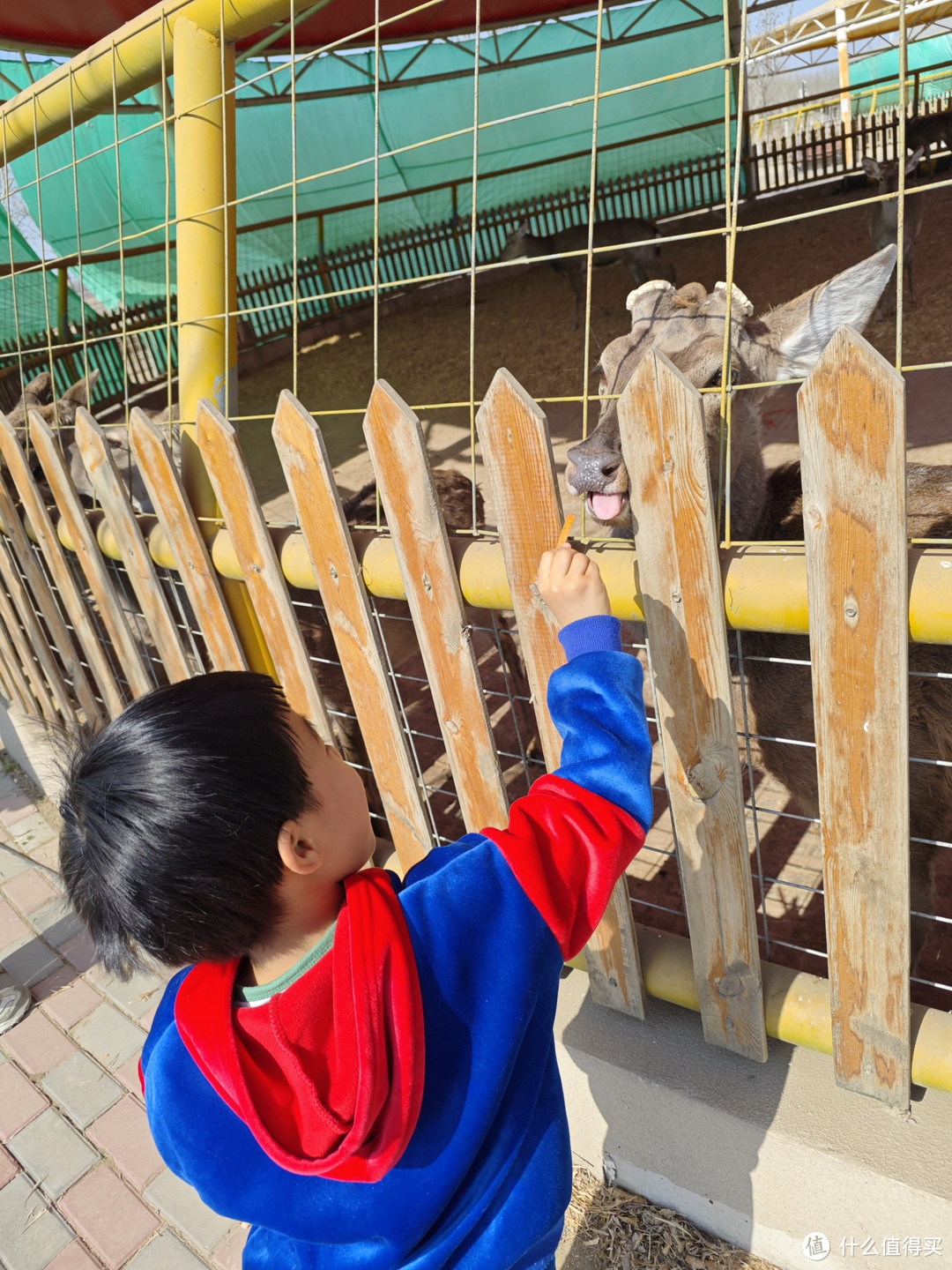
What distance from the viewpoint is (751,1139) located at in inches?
84.9

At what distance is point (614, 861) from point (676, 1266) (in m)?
1.58

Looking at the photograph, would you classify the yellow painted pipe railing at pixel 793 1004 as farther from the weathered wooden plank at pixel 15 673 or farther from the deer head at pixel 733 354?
the weathered wooden plank at pixel 15 673

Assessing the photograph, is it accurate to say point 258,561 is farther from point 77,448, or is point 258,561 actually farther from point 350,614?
point 77,448

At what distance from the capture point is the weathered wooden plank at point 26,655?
4.93m

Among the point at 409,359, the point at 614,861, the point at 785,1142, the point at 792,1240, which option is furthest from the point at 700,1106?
the point at 409,359

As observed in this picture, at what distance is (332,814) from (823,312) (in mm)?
2897

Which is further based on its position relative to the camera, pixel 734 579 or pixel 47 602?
pixel 47 602

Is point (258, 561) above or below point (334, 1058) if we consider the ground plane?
above

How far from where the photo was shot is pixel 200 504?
3.04 metres

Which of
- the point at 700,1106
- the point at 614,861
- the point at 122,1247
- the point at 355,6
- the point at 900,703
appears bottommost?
the point at 122,1247

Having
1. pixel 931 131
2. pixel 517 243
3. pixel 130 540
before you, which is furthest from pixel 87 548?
pixel 931 131

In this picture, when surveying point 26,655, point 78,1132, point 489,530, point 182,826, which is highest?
point 182,826

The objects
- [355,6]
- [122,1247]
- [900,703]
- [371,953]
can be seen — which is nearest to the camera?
[371,953]

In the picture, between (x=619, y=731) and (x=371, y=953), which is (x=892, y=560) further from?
(x=371, y=953)
